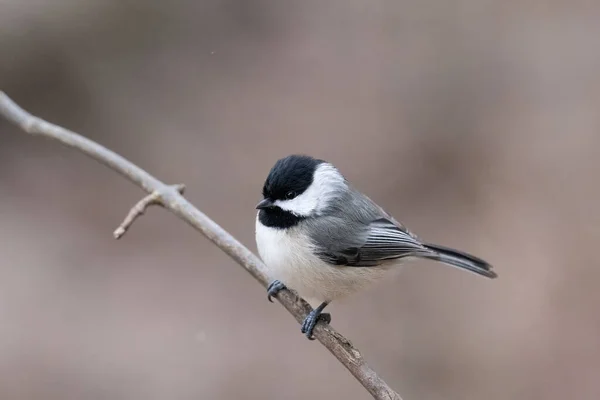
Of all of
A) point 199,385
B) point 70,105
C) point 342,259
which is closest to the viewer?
point 342,259

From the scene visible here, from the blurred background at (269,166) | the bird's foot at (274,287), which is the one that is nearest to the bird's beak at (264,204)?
the bird's foot at (274,287)

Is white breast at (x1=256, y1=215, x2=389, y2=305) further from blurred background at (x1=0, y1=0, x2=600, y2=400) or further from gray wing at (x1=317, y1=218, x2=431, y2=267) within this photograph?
blurred background at (x1=0, y1=0, x2=600, y2=400)

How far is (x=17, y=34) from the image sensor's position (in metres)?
5.36

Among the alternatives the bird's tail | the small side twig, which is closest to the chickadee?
the bird's tail

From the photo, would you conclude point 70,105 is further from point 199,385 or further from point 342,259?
point 342,259

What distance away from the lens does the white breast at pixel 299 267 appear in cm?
251

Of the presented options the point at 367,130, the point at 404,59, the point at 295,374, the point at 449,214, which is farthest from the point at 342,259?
the point at 404,59

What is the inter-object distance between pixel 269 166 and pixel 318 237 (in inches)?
128

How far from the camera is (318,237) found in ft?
8.57

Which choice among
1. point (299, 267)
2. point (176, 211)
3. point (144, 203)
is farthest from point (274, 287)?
point (144, 203)

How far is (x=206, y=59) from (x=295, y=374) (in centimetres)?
336

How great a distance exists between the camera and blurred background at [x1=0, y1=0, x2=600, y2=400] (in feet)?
15.4

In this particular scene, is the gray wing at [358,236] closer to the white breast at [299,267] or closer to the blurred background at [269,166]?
the white breast at [299,267]

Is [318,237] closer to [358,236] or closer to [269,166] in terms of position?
[358,236]
